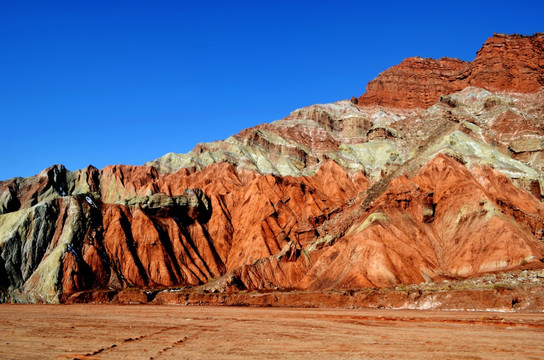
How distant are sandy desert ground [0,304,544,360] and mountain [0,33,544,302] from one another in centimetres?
2807

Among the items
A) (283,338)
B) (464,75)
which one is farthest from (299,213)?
(464,75)

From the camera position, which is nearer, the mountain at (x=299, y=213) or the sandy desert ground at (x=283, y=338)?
the sandy desert ground at (x=283, y=338)

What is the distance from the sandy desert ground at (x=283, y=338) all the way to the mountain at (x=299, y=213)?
28.1 metres

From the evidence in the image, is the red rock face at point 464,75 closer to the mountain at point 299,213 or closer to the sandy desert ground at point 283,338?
the mountain at point 299,213

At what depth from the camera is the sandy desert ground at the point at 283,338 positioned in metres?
24.0

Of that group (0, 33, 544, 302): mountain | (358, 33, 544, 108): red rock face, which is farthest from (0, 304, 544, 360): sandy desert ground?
(358, 33, 544, 108): red rock face

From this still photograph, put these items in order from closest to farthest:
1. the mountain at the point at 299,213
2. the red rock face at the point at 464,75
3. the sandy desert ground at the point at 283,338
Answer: the sandy desert ground at the point at 283,338 → the mountain at the point at 299,213 → the red rock face at the point at 464,75

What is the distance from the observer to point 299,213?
104875mm

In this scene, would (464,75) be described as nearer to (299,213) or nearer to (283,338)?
(299,213)

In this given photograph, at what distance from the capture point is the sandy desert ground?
24.0 m

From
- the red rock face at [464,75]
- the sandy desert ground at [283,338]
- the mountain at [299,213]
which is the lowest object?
the sandy desert ground at [283,338]

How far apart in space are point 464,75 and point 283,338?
6682 inches

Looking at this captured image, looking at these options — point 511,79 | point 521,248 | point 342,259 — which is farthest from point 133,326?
point 511,79

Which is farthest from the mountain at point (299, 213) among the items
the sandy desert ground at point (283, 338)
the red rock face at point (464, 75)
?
the sandy desert ground at point (283, 338)
